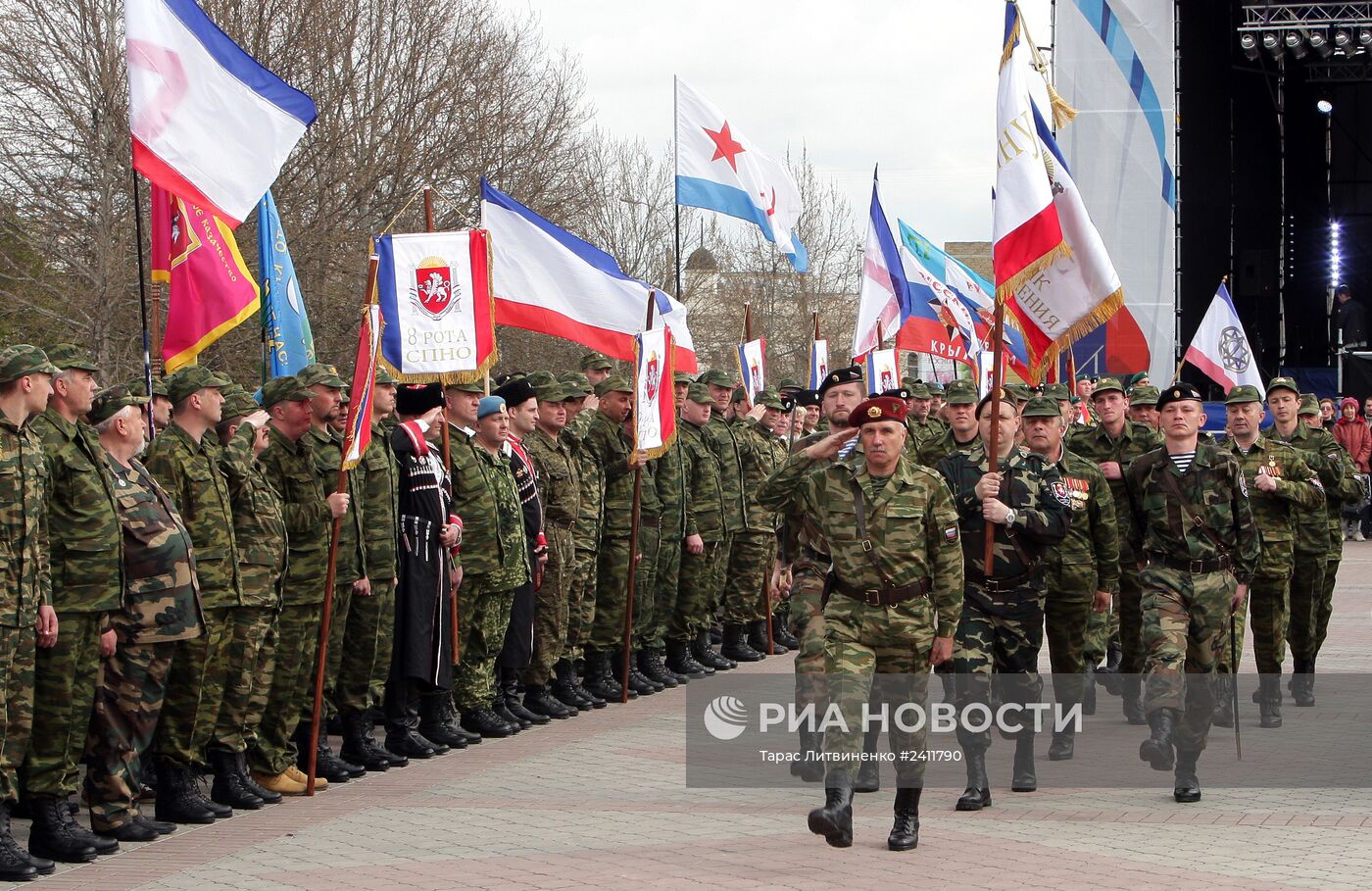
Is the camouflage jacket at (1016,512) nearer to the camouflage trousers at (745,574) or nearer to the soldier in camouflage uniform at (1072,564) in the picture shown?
the soldier in camouflage uniform at (1072,564)

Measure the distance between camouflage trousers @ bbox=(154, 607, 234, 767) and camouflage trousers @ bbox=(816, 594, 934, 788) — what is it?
9.95 ft

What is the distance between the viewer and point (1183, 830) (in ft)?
27.1

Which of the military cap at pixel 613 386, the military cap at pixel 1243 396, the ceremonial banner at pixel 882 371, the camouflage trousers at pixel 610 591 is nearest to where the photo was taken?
the military cap at pixel 1243 396

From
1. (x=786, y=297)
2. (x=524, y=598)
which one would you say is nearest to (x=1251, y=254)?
(x=786, y=297)

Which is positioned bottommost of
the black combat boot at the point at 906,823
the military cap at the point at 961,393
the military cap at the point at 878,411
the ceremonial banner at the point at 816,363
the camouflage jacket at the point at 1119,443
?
the black combat boot at the point at 906,823

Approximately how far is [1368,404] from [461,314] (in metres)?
21.5

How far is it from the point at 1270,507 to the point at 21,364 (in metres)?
8.06

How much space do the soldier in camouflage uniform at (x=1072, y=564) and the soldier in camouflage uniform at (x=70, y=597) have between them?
15.7 ft

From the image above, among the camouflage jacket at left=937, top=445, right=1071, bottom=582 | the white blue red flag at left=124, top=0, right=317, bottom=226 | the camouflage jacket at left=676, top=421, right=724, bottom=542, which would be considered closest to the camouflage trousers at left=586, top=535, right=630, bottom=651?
the camouflage jacket at left=676, top=421, right=724, bottom=542

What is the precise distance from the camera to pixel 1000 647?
9.04m

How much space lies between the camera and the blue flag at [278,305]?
1140 centimetres

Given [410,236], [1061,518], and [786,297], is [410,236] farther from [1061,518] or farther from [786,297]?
[786,297]

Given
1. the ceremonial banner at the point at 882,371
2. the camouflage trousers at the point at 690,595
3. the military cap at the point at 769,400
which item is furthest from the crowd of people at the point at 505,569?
the ceremonial banner at the point at 882,371

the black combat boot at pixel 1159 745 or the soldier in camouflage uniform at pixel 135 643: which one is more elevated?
the soldier in camouflage uniform at pixel 135 643
